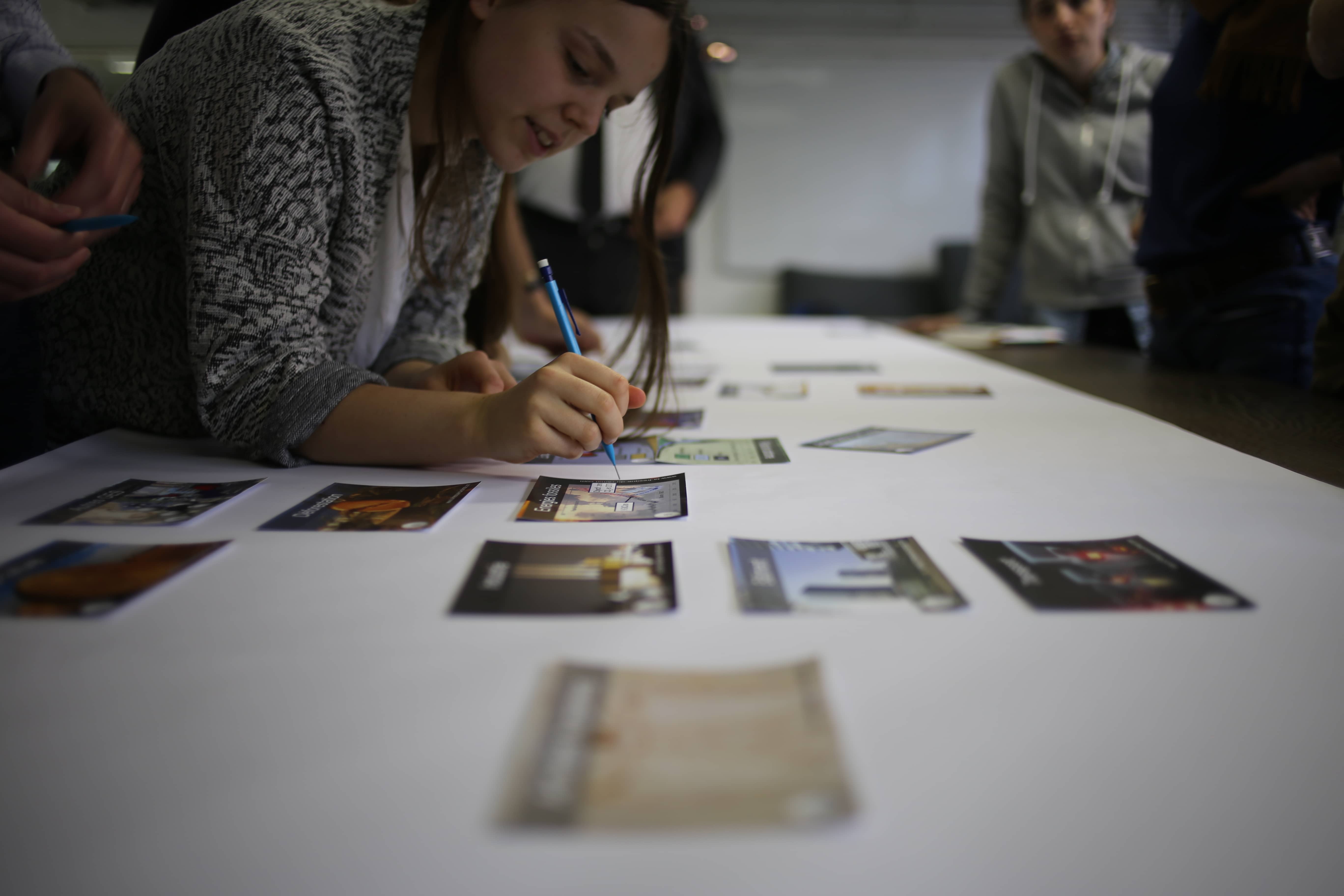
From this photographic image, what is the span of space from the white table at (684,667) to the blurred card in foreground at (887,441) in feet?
0.71

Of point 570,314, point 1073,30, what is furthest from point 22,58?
point 1073,30

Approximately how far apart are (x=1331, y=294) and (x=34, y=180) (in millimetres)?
1531

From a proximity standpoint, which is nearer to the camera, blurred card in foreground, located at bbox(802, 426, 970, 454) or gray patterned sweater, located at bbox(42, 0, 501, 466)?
gray patterned sweater, located at bbox(42, 0, 501, 466)

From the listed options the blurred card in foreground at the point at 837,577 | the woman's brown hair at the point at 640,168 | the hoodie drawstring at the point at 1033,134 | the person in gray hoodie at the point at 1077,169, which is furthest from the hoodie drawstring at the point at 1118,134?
the blurred card in foreground at the point at 837,577

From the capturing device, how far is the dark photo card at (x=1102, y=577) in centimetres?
49

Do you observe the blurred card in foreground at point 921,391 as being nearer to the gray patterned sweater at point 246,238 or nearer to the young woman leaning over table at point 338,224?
the young woman leaning over table at point 338,224

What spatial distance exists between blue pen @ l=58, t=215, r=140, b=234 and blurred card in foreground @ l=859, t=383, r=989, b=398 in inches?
35.1

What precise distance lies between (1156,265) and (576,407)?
1237 mm

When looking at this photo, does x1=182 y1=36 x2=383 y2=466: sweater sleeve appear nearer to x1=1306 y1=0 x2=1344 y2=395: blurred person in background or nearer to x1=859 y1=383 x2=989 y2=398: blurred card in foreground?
x1=859 y1=383 x2=989 y2=398: blurred card in foreground

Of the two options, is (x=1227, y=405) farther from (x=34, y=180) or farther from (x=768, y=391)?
(x=34, y=180)

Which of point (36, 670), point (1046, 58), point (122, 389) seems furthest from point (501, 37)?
point (1046, 58)

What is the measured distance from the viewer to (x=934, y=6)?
4746 mm

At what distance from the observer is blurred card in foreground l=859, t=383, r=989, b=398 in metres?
1.21

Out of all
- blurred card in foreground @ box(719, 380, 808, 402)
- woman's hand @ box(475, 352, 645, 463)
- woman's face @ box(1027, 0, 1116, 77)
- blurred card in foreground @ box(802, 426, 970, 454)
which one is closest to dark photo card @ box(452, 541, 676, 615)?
woman's hand @ box(475, 352, 645, 463)
